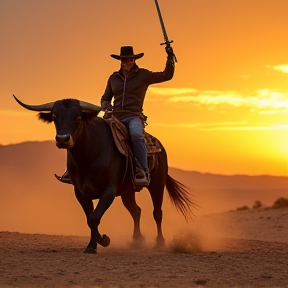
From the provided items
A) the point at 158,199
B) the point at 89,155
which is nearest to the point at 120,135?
the point at 89,155

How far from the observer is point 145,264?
11508mm

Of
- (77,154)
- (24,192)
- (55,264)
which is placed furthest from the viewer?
(24,192)

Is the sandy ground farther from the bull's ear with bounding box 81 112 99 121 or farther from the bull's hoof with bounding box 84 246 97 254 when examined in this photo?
the bull's ear with bounding box 81 112 99 121

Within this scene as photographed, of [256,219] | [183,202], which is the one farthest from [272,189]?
[183,202]

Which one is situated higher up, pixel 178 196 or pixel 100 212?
pixel 178 196

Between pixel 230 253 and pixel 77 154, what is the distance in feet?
8.76

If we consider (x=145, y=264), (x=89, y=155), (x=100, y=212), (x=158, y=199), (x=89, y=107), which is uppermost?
(x=89, y=107)

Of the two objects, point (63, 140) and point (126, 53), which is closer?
point (63, 140)

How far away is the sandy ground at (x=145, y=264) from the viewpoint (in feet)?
33.6

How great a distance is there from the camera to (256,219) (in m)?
30.5

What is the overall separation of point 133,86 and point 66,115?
225 centimetres

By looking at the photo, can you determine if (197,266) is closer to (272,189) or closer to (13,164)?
(13,164)

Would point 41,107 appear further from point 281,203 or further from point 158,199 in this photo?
point 281,203

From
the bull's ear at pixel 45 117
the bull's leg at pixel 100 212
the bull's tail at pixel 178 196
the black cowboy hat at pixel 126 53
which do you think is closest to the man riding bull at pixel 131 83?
the black cowboy hat at pixel 126 53
